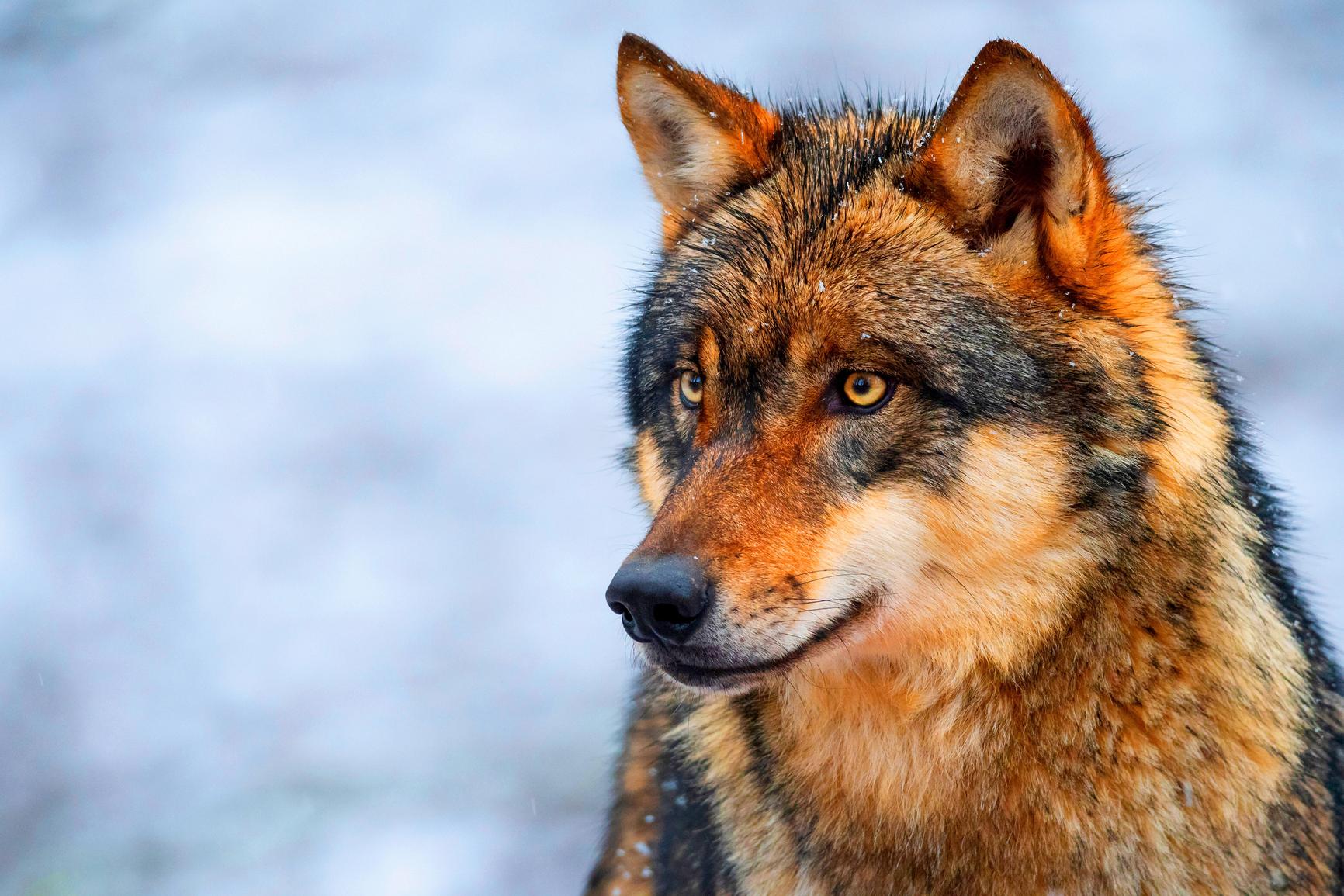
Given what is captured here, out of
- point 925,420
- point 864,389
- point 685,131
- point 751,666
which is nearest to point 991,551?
point 925,420

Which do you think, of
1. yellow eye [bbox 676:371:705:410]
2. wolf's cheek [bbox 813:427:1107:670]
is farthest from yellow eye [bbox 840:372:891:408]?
yellow eye [bbox 676:371:705:410]

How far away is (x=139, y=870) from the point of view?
438 cm

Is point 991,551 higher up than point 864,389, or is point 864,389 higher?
point 864,389

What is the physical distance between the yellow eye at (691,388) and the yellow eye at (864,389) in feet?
1.16

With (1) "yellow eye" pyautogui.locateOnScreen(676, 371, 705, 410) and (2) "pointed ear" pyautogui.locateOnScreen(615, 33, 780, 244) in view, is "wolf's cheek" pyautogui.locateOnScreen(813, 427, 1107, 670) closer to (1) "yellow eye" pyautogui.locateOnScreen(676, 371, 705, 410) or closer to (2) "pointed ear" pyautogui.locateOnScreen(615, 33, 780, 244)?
(1) "yellow eye" pyautogui.locateOnScreen(676, 371, 705, 410)

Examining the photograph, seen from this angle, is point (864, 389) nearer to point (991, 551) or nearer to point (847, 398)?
point (847, 398)

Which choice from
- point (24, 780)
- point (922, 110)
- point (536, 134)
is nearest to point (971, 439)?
point (922, 110)

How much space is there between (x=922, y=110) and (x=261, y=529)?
438 centimetres

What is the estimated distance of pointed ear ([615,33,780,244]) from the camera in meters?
2.75

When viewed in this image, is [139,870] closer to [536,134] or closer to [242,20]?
[536,134]

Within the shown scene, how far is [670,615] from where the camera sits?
210 centimetres

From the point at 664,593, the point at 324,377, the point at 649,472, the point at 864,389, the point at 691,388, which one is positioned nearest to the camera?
the point at 664,593

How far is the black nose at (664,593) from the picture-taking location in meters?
2.07

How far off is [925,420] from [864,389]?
14 centimetres
